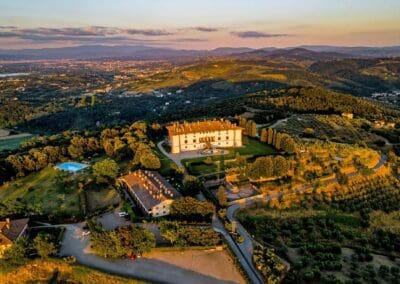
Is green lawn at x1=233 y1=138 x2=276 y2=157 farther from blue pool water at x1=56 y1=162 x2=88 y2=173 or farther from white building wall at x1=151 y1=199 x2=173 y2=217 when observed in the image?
blue pool water at x1=56 y1=162 x2=88 y2=173

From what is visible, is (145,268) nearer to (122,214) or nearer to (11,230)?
(122,214)

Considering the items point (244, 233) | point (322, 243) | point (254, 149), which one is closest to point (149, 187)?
point (244, 233)

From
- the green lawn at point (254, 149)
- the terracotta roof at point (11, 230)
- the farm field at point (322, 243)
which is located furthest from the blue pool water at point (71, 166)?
the farm field at point (322, 243)

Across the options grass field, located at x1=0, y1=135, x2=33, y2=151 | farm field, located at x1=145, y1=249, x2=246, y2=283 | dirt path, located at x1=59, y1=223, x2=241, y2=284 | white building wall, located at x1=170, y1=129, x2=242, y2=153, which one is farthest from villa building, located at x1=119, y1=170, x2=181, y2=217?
grass field, located at x1=0, y1=135, x2=33, y2=151

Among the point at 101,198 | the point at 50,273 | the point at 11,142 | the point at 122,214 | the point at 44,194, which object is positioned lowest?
the point at 11,142

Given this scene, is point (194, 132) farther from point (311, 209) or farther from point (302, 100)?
point (302, 100)

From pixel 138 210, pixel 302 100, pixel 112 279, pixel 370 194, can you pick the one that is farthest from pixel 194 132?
pixel 302 100

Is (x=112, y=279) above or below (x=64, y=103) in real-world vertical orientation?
above

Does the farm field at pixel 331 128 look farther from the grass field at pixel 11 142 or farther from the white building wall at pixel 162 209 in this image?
the grass field at pixel 11 142
